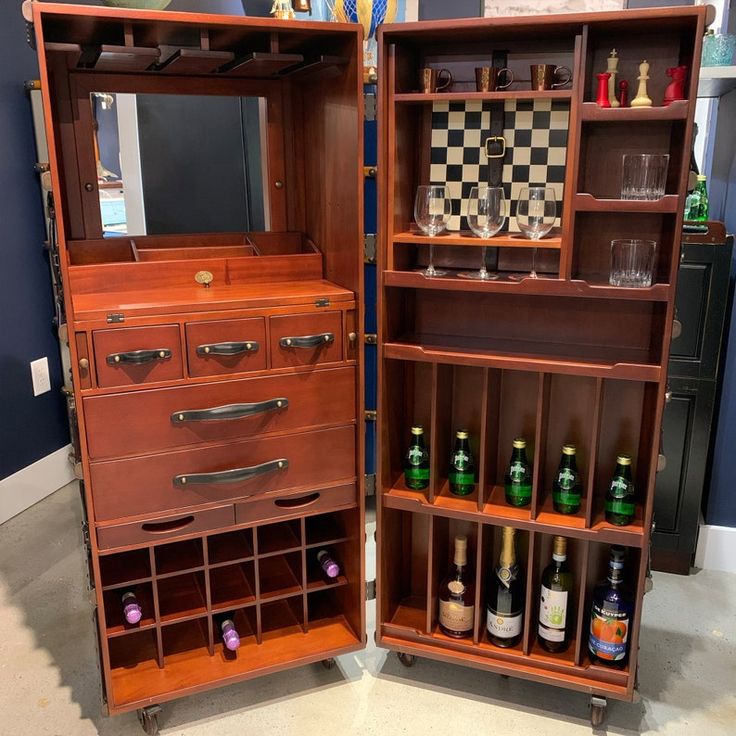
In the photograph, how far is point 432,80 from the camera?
5.83 ft

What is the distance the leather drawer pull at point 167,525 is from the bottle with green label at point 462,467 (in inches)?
27.6

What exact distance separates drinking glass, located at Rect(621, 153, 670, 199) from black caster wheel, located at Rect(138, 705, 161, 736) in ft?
5.60

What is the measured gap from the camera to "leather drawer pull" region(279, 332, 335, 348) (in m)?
1.78

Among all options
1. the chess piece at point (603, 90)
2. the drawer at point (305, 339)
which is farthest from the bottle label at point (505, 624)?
the chess piece at point (603, 90)

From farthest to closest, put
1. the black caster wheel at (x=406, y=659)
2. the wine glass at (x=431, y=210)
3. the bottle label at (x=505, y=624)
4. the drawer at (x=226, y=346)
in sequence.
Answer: the black caster wheel at (x=406, y=659), the bottle label at (x=505, y=624), the wine glass at (x=431, y=210), the drawer at (x=226, y=346)

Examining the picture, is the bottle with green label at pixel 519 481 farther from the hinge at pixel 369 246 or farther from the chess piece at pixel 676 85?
the chess piece at pixel 676 85

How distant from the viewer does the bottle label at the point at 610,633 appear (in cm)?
189

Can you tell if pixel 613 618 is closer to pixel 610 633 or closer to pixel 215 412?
pixel 610 633

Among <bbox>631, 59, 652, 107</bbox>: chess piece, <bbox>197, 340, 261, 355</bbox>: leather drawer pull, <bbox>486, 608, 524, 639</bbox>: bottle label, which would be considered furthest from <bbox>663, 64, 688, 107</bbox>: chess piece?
<bbox>486, 608, 524, 639</bbox>: bottle label

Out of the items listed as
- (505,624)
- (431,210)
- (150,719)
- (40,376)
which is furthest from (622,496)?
(40,376)

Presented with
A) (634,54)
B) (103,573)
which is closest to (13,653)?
(103,573)

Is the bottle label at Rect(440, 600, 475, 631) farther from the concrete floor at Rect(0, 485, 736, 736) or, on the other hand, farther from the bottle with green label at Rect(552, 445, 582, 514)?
the bottle with green label at Rect(552, 445, 582, 514)

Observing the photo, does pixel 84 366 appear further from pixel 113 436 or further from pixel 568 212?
pixel 568 212

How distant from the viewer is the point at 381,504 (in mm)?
2016
